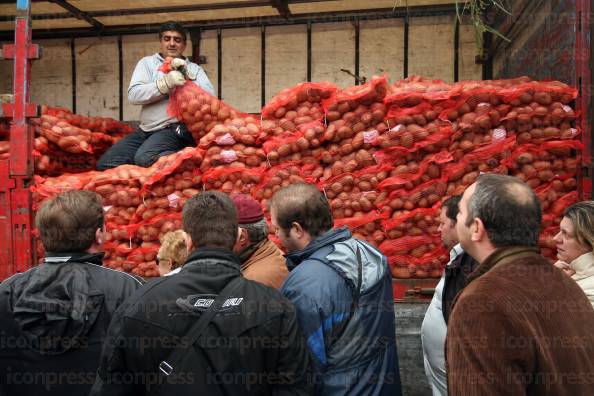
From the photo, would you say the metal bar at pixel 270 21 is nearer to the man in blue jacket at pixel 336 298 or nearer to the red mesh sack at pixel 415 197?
the red mesh sack at pixel 415 197

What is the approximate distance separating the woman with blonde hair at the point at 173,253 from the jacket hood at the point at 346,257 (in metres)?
A: 0.84

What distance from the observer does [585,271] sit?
264 cm

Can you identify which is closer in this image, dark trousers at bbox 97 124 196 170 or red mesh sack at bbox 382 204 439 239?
red mesh sack at bbox 382 204 439 239

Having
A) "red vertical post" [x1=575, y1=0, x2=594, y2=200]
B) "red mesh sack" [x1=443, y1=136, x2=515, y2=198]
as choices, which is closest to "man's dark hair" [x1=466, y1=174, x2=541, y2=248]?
"red mesh sack" [x1=443, y1=136, x2=515, y2=198]

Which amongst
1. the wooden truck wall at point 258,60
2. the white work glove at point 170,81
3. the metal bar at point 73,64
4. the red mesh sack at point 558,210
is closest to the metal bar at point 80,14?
the wooden truck wall at point 258,60

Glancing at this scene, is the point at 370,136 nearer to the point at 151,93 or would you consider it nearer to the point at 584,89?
the point at 584,89

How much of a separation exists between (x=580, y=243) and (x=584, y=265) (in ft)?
0.38

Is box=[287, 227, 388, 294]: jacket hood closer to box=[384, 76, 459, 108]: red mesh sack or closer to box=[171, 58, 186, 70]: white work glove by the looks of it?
box=[384, 76, 459, 108]: red mesh sack

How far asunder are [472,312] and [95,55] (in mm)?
6406

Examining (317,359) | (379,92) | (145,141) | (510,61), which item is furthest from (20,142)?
(510,61)

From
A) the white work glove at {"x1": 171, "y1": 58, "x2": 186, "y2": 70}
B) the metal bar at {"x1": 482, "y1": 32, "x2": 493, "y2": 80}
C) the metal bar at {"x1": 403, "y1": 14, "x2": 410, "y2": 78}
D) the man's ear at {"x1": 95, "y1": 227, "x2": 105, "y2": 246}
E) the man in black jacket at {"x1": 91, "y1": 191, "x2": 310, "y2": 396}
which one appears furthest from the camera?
the metal bar at {"x1": 403, "y1": 14, "x2": 410, "y2": 78}

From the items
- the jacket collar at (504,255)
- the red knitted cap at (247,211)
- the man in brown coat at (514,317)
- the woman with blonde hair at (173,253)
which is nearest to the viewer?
the man in brown coat at (514,317)

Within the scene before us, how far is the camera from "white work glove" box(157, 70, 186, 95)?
14.2 feet

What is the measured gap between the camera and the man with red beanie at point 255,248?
8.51 feet
